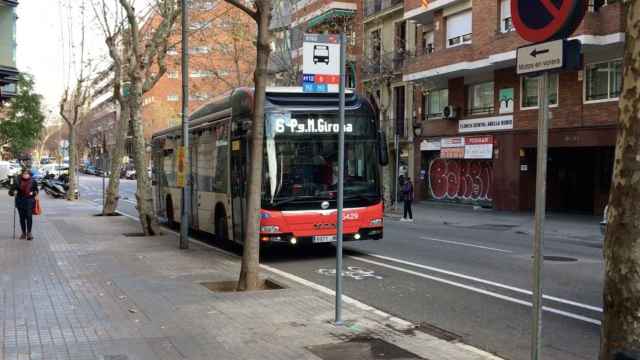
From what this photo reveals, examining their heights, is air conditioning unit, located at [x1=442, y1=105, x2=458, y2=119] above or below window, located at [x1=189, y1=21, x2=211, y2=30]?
below

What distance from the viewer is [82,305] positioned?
324 inches

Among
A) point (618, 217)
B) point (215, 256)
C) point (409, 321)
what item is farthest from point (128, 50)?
point (618, 217)

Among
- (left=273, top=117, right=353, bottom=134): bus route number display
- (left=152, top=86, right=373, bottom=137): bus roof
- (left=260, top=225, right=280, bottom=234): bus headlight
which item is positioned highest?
(left=152, top=86, right=373, bottom=137): bus roof

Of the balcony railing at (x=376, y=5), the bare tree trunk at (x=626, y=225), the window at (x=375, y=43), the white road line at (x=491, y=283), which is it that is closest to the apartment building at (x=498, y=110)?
the window at (x=375, y=43)

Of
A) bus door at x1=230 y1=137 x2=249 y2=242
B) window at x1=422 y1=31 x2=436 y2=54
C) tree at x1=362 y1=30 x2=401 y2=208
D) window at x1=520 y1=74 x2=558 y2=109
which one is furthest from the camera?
window at x1=422 y1=31 x2=436 y2=54

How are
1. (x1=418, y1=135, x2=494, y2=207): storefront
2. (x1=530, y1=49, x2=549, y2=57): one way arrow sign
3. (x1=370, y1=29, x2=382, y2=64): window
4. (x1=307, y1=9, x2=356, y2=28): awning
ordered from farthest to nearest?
(x1=307, y1=9, x2=356, y2=28): awning, (x1=370, y1=29, x2=382, y2=64): window, (x1=418, y1=135, x2=494, y2=207): storefront, (x1=530, y1=49, x2=549, y2=57): one way arrow sign

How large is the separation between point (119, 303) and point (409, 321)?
3.62 m

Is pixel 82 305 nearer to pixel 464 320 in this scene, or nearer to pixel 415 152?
pixel 464 320

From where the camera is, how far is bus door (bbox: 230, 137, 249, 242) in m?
12.5

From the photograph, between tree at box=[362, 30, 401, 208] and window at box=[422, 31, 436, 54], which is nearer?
tree at box=[362, 30, 401, 208]

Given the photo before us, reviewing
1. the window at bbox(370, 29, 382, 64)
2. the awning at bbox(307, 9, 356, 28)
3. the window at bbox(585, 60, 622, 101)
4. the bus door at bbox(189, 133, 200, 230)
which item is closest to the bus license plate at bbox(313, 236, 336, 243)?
the bus door at bbox(189, 133, 200, 230)

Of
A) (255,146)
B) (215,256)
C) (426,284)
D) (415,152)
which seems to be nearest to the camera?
(255,146)

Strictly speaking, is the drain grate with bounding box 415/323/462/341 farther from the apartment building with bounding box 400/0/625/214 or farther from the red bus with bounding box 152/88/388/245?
the apartment building with bounding box 400/0/625/214

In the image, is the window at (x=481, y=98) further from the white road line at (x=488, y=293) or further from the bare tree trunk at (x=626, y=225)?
the bare tree trunk at (x=626, y=225)
